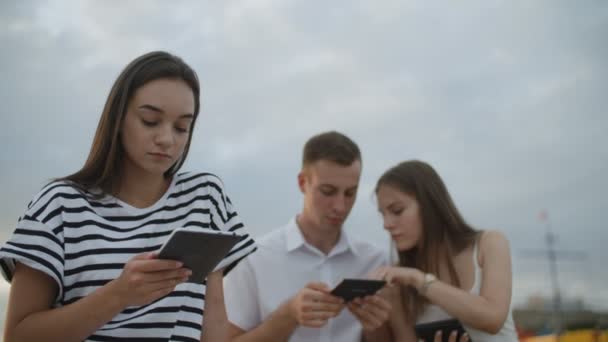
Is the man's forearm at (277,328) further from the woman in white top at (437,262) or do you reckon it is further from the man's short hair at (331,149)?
the man's short hair at (331,149)

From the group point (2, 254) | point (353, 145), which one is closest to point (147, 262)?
point (2, 254)

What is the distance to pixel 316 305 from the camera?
155 inches

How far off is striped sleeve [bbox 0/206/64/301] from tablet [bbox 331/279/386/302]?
177 centimetres

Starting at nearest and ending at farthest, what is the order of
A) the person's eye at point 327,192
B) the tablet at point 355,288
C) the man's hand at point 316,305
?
1. the tablet at point 355,288
2. the man's hand at point 316,305
3. the person's eye at point 327,192

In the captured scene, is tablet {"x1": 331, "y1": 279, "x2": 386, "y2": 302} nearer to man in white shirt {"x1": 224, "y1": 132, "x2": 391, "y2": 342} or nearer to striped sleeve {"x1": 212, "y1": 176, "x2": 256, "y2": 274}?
man in white shirt {"x1": 224, "y1": 132, "x2": 391, "y2": 342}

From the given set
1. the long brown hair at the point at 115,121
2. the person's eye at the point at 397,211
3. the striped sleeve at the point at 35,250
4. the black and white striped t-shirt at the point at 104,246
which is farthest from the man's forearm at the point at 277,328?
the striped sleeve at the point at 35,250

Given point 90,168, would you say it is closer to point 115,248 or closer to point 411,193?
point 115,248

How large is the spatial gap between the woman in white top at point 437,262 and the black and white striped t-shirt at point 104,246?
76.6 inches

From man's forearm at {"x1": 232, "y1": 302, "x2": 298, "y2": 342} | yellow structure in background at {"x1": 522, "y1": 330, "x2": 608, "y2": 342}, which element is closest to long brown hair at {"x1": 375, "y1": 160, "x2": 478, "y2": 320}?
man's forearm at {"x1": 232, "y1": 302, "x2": 298, "y2": 342}

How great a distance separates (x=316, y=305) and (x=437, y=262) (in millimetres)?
1087

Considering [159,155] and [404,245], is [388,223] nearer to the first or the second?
[404,245]

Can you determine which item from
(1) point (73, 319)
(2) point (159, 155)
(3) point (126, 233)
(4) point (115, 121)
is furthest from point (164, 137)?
(1) point (73, 319)

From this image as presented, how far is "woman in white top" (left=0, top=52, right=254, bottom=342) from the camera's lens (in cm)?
227

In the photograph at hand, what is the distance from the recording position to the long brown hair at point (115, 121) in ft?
8.68
